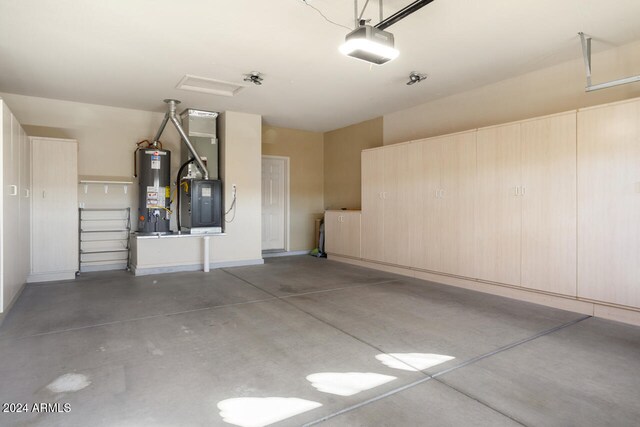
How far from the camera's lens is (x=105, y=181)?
5910 millimetres

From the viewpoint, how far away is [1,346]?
2777 mm

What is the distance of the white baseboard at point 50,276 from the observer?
502 centimetres

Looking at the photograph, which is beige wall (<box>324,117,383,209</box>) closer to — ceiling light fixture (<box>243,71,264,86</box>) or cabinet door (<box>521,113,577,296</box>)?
ceiling light fixture (<box>243,71,264,86</box>)

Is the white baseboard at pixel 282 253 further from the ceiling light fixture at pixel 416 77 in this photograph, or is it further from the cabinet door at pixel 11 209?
the ceiling light fixture at pixel 416 77

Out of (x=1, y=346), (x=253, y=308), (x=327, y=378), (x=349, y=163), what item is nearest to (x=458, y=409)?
(x=327, y=378)

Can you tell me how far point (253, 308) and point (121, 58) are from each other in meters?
3.29

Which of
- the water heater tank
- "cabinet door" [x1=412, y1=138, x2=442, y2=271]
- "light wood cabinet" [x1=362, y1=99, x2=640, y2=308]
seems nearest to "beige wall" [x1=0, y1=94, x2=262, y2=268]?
the water heater tank

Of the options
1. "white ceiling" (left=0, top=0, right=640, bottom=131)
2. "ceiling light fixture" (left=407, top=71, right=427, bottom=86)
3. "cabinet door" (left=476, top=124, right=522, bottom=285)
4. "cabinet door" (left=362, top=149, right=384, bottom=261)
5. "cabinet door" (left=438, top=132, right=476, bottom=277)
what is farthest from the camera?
"cabinet door" (left=362, top=149, right=384, bottom=261)

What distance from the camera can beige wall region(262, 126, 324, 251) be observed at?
793 cm

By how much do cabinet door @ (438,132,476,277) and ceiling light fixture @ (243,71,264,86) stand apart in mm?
2779

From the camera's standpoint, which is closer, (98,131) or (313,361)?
(313,361)

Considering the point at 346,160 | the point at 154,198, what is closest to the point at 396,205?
the point at 346,160

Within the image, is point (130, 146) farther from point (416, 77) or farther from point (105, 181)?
point (416, 77)

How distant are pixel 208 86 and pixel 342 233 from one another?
3.63 metres
